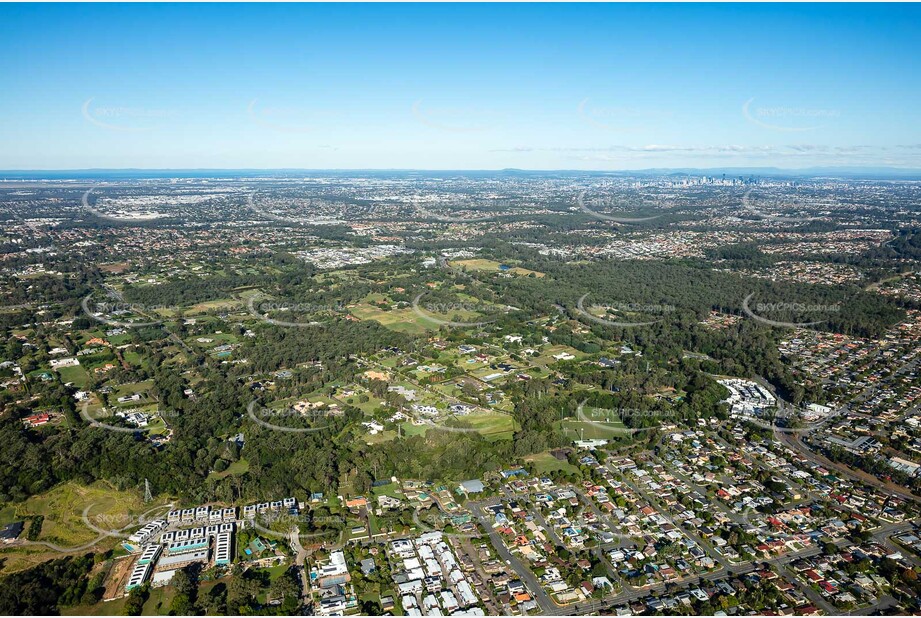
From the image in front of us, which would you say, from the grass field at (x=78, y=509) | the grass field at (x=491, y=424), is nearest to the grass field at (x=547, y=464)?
the grass field at (x=491, y=424)

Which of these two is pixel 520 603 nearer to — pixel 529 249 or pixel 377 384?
pixel 377 384

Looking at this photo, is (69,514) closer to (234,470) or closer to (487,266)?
(234,470)

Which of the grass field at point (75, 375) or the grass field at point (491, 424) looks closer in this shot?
the grass field at point (491, 424)

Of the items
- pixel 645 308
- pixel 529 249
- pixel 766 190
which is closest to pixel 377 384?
pixel 645 308

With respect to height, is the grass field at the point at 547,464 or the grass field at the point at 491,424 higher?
the grass field at the point at 491,424

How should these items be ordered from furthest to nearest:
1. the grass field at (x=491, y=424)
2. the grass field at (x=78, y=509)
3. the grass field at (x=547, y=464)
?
1. the grass field at (x=491, y=424)
2. the grass field at (x=547, y=464)
3. the grass field at (x=78, y=509)

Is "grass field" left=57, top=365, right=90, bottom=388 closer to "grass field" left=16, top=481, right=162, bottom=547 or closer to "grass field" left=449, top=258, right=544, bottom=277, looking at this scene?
"grass field" left=16, top=481, right=162, bottom=547

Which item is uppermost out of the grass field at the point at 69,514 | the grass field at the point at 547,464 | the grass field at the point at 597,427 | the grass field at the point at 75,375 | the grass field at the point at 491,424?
the grass field at the point at 75,375

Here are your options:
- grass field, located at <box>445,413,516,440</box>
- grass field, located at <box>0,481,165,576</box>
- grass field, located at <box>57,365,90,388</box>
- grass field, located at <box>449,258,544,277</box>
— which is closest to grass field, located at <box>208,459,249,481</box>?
grass field, located at <box>0,481,165,576</box>

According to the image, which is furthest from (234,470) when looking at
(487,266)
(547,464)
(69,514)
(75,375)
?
(487,266)

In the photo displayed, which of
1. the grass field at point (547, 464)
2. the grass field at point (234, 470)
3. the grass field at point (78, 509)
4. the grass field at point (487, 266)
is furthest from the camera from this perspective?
the grass field at point (487, 266)

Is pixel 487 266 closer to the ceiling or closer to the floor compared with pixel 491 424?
closer to the ceiling

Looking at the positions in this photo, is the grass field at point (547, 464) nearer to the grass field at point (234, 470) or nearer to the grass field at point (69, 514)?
the grass field at point (234, 470)
